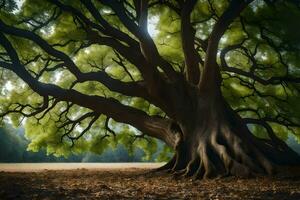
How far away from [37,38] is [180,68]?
9635mm

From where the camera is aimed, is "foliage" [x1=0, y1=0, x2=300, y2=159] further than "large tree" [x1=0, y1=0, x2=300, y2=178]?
Yes

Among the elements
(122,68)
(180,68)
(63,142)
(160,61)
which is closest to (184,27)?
(160,61)

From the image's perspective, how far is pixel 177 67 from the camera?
893 inches

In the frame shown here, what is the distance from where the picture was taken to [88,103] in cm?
1612

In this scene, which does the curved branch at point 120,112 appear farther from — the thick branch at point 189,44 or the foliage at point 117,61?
the thick branch at point 189,44

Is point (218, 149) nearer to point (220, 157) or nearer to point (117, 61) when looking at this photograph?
point (220, 157)

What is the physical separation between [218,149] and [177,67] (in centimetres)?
958

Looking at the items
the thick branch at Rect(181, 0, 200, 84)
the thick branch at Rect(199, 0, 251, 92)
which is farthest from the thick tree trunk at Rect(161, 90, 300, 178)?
the thick branch at Rect(181, 0, 200, 84)

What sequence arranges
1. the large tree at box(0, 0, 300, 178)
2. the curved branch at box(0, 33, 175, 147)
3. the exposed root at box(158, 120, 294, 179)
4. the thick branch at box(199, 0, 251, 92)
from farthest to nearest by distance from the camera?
the curved branch at box(0, 33, 175, 147) → the large tree at box(0, 0, 300, 178) → the thick branch at box(199, 0, 251, 92) → the exposed root at box(158, 120, 294, 179)

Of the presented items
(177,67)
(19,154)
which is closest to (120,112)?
(177,67)

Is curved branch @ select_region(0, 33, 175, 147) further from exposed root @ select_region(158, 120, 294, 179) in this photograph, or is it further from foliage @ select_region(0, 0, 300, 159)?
exposed root @ select_region(158, 120, 294, 179)

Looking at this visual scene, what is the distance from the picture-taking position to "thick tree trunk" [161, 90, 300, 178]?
512 inches

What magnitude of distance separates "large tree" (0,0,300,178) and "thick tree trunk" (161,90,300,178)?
0.04 metres

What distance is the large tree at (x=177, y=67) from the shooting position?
45.9 feet
